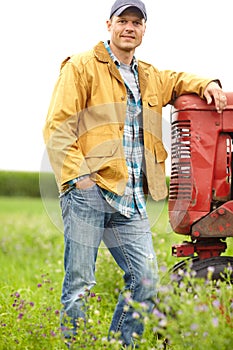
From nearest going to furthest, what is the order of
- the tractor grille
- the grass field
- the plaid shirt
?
the grass field → the plaid shirt → the tractor grille

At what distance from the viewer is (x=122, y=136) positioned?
4836mm

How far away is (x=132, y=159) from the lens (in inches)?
193

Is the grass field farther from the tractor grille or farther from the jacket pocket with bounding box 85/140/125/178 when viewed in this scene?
the jacket pocket with bounding box 85/140/125/178

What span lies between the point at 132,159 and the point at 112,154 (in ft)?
0.66

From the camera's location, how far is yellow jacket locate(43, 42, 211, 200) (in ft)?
15.5

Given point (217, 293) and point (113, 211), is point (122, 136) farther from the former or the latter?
point (217, 293)

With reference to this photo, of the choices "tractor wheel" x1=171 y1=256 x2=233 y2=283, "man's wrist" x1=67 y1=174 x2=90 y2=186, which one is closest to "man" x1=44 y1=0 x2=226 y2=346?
"man's wrist" x1=67 y1=174 x2=90 y2=186

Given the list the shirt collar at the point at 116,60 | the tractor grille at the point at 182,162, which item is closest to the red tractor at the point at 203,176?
the tractor grille at the point at 182,162

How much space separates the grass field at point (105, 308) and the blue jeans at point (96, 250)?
0.33ft

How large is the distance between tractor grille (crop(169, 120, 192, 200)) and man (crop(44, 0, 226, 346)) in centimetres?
11

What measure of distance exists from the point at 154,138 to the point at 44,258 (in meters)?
4.92

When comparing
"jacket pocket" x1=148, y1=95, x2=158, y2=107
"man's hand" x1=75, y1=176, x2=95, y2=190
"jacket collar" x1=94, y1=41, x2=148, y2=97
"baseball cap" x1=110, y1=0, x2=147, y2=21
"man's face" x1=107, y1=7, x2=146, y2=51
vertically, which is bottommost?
"man's hand" x1=75, y1=176, x2=95, y2=190

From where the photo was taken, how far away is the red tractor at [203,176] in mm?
4883

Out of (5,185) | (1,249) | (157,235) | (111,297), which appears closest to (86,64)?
(111,297)
